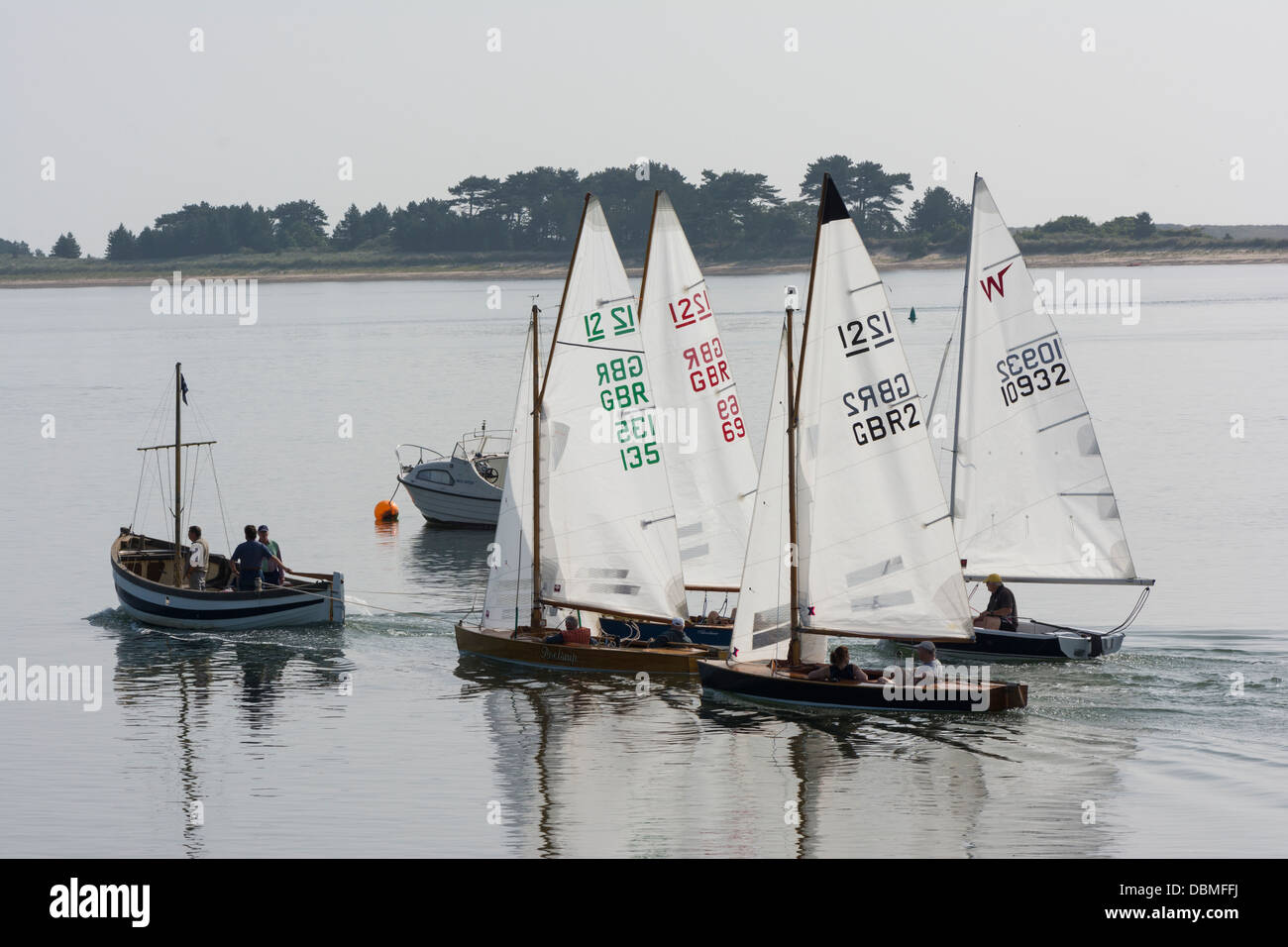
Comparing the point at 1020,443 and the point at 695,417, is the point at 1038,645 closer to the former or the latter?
the point at 1020,443

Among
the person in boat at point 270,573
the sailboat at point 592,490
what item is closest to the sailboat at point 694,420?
the sailboat at point 592,490

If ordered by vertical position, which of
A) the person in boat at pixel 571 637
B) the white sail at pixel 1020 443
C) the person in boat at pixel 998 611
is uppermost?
the white sail at pixel 1020 443

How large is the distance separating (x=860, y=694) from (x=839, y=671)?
66cm

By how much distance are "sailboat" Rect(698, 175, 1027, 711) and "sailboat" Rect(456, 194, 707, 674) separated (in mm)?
3321

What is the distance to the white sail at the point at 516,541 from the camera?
39406 mm

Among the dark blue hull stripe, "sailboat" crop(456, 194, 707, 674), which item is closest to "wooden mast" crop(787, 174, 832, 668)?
"sailboat" crop(456, 194, 707, 674)

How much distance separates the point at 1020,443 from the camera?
136 feet

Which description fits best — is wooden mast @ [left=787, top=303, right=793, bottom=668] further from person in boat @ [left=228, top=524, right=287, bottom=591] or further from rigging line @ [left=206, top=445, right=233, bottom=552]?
rigging line @ [left=206, top=445, right=233, bottom=552]

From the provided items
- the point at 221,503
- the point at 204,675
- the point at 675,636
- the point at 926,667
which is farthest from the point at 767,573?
the point at 221,503

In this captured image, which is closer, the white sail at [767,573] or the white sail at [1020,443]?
the white sail at [767,573]

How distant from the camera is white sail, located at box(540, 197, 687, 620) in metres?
37.6

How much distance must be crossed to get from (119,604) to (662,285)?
19981 millimetres

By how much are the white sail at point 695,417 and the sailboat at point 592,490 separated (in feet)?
7.75

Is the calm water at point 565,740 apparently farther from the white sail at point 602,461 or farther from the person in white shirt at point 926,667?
the white sail at point 602,461
